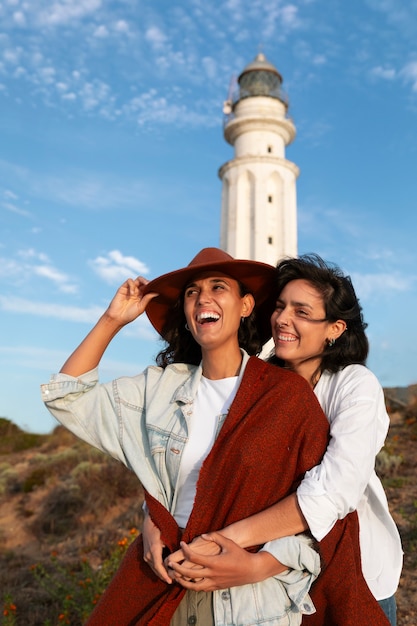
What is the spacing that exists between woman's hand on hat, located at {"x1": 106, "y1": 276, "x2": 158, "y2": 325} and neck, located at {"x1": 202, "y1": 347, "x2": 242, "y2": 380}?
43 centimetres

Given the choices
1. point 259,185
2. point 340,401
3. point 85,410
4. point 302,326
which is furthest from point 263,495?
point 259,185

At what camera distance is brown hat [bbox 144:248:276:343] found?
2.50m

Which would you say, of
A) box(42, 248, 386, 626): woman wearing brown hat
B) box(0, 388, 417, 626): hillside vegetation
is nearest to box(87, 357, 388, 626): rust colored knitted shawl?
box(42, 248, 386, 626): woman wearing brown hat

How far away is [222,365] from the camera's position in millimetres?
2471

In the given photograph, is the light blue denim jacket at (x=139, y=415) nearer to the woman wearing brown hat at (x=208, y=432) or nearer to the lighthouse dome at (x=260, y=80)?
the woman wearing brown hat at (x=208, y=432)

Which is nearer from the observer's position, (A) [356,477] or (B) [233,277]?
(A) [356,477]

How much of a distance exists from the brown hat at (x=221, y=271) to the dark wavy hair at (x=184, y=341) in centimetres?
5

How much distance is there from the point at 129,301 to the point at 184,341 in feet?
1.17

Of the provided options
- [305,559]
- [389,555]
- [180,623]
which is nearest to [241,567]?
[305,559]

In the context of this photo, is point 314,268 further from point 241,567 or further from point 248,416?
point 241,567

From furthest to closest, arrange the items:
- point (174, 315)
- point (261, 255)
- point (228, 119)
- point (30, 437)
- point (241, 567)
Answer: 1. point (228, 119)
2. point (261, 255)
3. point (30, 437)
4. point (174, 315)
5. point (241, 567)

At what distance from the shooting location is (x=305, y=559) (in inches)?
75.0

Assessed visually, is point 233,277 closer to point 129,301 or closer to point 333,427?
point 129,301

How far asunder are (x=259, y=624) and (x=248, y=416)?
718mm
